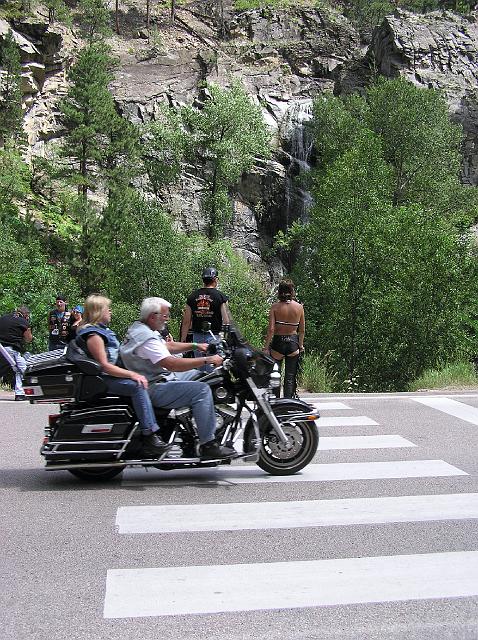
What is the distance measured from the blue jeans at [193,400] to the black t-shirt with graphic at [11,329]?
7671 millimetres

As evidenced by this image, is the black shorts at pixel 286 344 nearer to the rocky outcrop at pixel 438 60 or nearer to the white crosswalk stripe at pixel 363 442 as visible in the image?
the white crosswalk stripe at pixel 363 442

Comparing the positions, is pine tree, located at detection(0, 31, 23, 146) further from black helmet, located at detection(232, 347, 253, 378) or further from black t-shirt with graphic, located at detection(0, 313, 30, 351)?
black helmet, located at detection(232, 347, 253, 378)

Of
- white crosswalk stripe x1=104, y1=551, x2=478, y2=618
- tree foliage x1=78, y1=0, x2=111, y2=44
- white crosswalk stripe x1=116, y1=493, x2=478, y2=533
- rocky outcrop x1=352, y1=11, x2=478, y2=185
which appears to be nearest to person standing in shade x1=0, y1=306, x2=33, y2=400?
white crosswalk stripe x1=116, y1=493, x2=478, y2=533

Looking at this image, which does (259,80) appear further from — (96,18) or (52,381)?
(52,381)

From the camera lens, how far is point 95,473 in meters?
6.68

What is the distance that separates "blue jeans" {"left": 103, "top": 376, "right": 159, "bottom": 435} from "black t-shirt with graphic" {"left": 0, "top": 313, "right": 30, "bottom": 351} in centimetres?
759

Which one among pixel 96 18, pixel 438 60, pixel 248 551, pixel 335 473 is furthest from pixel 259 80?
pixel 248 551

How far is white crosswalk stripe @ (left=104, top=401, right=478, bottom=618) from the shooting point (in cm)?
424

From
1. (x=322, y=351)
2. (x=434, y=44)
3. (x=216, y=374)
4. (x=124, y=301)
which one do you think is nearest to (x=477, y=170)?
(x=434, y=44)

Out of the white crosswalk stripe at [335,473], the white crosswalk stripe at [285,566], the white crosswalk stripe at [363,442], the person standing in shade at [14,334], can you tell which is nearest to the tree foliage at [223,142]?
the person standing in shade at [14,334]

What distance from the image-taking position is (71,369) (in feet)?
21.1

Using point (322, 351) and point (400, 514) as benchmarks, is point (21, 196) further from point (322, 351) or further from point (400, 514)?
point (400, 514)

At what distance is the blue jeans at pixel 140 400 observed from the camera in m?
6.33

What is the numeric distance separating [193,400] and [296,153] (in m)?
51.4
